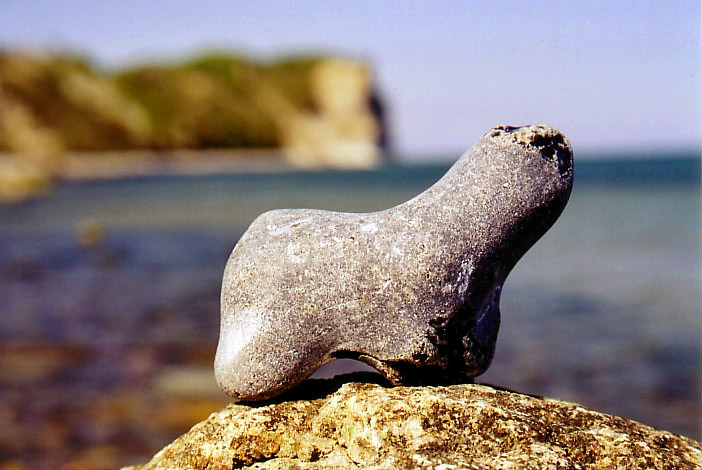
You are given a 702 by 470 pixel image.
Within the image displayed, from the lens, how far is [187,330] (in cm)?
848

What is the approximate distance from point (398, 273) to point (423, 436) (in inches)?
25.0

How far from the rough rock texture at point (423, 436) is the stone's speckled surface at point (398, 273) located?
0.17m

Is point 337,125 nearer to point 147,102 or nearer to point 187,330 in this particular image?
point 147,102

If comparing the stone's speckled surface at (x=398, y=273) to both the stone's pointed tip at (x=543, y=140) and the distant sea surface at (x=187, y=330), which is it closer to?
the stone's pointed tip at (x=543, y=140)

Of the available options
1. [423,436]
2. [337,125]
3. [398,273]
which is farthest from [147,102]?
[423,436]

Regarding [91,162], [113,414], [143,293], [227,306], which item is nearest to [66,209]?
[143,293]

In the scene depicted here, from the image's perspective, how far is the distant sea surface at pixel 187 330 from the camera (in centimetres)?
598

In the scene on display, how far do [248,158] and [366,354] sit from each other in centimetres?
7737

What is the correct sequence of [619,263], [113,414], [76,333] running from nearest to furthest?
[113,414], [76,333], [619,263]

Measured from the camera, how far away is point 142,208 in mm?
25719

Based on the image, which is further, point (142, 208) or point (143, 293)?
point (142, 208)

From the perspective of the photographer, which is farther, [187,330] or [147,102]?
[147,102]

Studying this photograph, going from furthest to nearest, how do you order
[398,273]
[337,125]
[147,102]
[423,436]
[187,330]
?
[337,125]
[147,102]
[187,330]
[398,273]
[423,436]

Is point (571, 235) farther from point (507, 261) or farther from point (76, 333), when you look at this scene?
point (507, 261)
